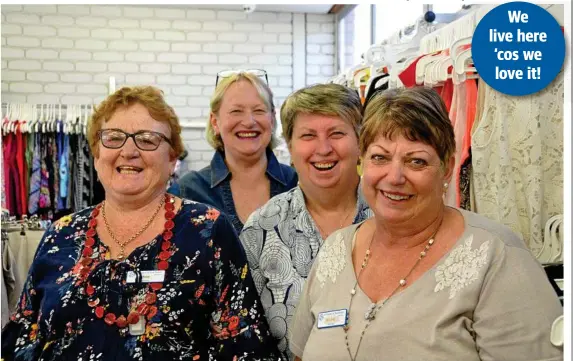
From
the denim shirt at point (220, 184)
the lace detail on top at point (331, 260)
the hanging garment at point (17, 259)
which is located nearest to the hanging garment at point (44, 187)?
the hanging garment at point (17, 259)

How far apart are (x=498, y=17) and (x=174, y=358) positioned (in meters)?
1.22

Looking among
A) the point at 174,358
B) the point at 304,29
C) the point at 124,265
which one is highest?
the point at 304,29

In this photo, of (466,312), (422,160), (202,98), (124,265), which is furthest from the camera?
(202,98)

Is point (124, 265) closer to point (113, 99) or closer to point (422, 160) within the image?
point (113, 99)

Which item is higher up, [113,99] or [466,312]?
[113,99]

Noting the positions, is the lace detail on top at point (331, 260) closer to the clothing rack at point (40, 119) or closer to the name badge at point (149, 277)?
the name badge at point (149, 277)

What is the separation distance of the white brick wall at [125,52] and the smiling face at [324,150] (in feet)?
16.0

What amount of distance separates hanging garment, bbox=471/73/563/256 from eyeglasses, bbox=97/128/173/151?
1117mm

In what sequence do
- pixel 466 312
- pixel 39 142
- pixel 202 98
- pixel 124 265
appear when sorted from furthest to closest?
pixel 202 98 → pixel 39 142 → pixel 124 265 → pixel 466 312

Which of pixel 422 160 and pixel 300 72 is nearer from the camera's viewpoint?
pixel 422 160

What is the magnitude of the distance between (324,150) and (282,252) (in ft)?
1.07

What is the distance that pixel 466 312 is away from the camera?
1.35 m

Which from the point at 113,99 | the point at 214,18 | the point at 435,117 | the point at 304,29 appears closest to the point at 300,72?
the point at 304,29

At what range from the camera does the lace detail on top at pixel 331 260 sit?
5.35ft
